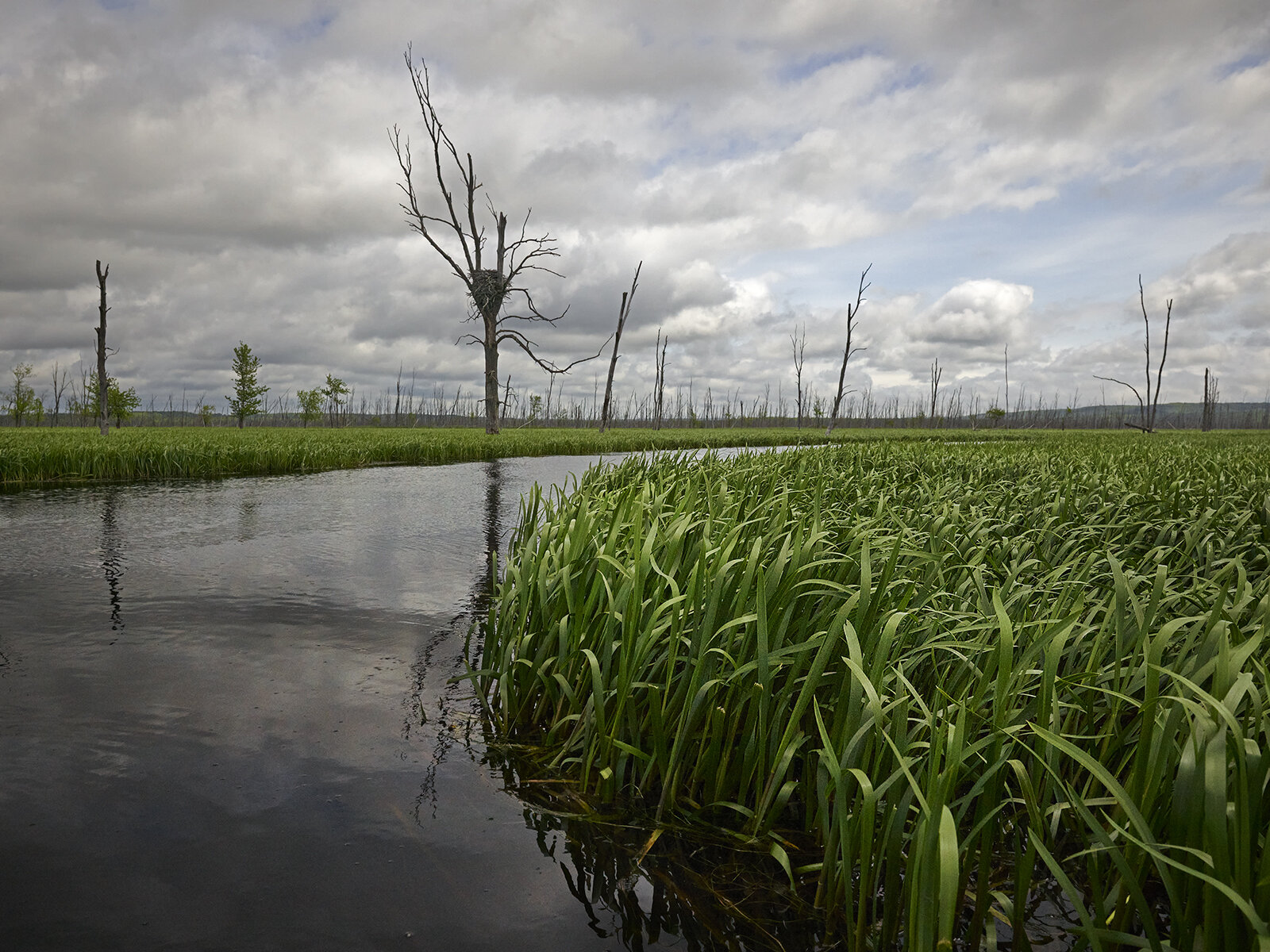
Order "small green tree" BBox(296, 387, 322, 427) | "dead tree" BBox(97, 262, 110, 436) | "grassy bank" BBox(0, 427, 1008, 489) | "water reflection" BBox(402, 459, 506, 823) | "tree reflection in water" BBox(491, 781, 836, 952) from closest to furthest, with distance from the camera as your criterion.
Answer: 1. "tree reflection in water" BBox(491, 781, 836, 952)
2. "water reflection" BBox(402, 459, 506, 823)
3. "grassy bank" BBox(0, 427, 1008, 489)
4. "dead tree" BBox(97, 262, 110, 436)
5. "small green tree" BBox(296, 387, 322, 427)

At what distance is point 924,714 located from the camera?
2.03 meters

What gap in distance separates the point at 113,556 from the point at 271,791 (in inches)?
200

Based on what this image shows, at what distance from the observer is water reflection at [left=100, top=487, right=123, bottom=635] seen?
469 centimetres

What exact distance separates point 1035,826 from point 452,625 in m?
3.76

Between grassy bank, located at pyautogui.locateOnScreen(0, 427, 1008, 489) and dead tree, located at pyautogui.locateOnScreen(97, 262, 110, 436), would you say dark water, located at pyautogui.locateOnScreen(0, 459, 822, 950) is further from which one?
dead tree, located at pyautogui.locateOnScreen(97, 262, 110, 436)

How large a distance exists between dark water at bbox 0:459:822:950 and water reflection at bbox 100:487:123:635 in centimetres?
5

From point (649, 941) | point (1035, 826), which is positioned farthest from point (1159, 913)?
point (649, 941)

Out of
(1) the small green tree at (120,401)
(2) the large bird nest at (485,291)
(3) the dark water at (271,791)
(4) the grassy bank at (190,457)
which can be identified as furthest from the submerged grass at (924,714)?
(1) the small green tree at (120,401)

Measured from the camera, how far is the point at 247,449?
15.2 metres

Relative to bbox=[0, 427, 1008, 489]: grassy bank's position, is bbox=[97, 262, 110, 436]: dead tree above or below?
above

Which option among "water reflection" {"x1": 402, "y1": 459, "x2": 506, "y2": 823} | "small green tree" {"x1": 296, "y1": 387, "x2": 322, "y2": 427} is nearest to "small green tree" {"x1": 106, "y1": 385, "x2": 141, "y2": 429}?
"small green tree" {"x1": 296, "y1": 387, "x2": 322, "y2": 427}

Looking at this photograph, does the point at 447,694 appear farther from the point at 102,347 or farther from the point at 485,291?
the point at 102,347

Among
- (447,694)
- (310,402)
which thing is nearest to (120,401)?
(310,402)

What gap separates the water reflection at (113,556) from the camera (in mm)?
4688
